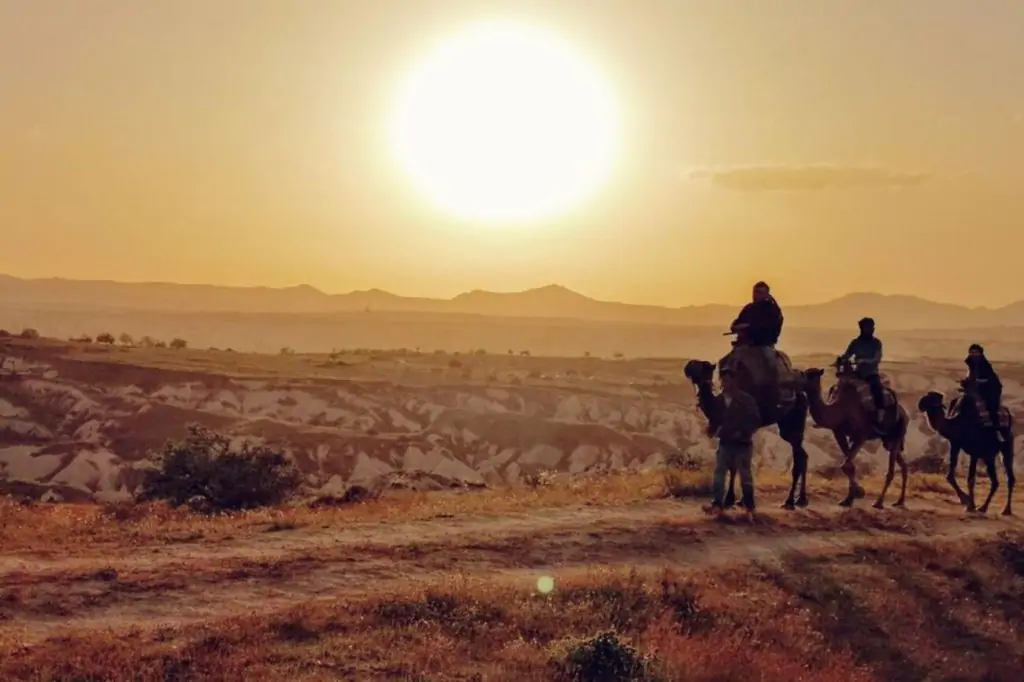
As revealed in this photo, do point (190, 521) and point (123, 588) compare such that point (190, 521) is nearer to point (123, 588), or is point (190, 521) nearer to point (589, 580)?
point (123, 588)

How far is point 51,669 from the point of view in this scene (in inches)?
384

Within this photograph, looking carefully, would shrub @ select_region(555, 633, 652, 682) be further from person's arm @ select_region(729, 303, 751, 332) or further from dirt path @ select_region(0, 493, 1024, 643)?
person's arm @ select_region(729, 303, 751, 332)

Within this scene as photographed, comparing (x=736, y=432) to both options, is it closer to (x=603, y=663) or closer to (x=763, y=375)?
(x=763, y=375)

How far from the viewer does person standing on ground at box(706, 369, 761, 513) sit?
1727cm

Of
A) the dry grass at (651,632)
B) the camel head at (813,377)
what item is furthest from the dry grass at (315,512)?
the dry grass at (651,632)

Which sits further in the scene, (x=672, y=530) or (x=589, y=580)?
(x=672, y=530)

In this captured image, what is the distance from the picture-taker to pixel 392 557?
14117 millimetres

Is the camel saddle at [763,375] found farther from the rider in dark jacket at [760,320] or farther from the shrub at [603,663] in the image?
the shrub at [603,663]

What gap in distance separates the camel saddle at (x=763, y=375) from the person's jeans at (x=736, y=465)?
77 cm

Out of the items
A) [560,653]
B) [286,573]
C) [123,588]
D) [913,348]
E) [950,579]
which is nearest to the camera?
[560,653]

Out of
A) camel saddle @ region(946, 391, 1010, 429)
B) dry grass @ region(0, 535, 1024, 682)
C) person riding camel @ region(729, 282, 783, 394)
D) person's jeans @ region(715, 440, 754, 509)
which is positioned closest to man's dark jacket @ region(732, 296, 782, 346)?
person riding camel @ region(729, 282, 783, 394)

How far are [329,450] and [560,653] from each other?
3181cm

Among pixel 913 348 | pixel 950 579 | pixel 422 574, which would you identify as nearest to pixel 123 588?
pixel 422 574

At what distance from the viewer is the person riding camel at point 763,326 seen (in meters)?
17.6
